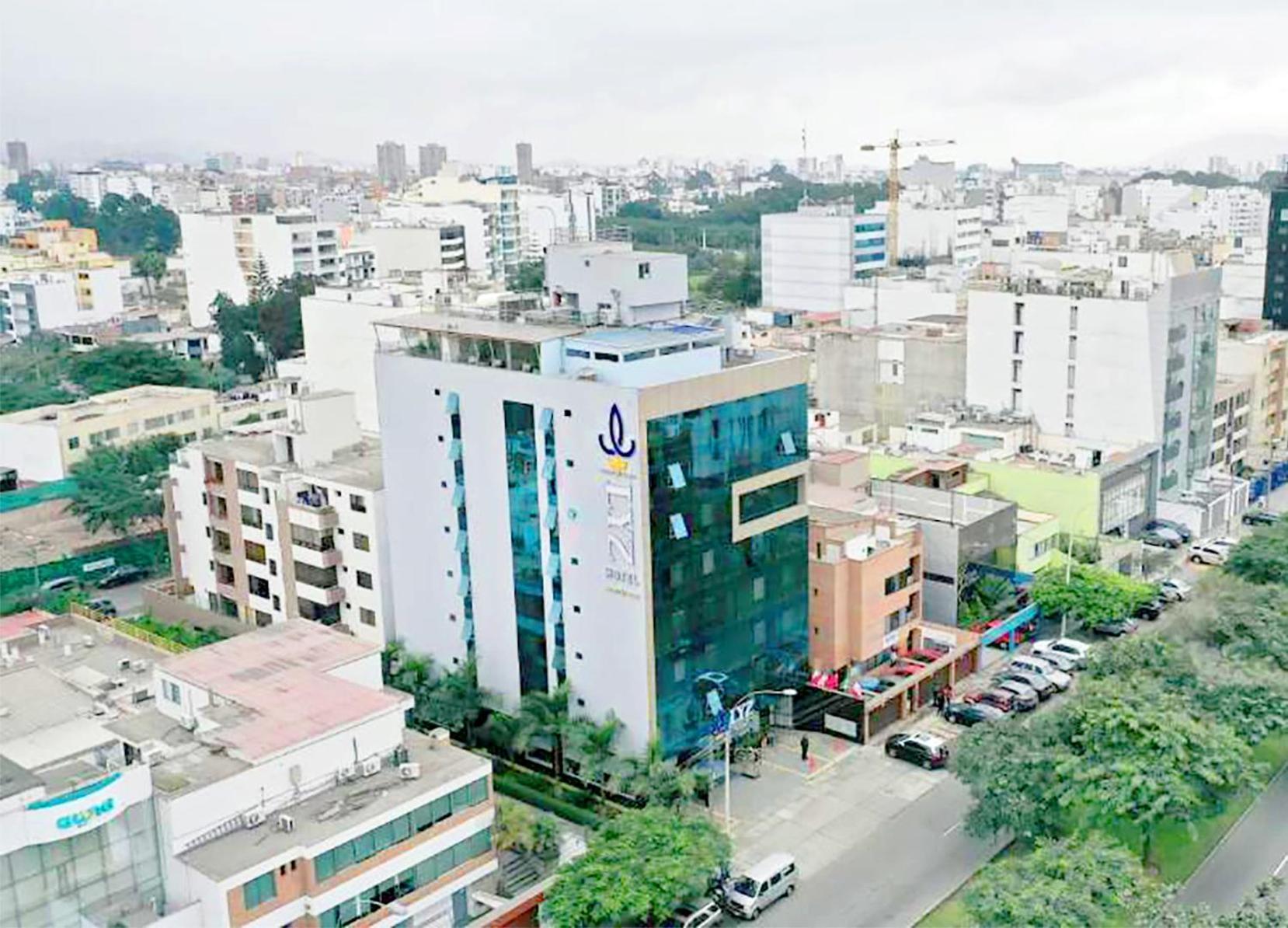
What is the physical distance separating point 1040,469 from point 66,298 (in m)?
70.7

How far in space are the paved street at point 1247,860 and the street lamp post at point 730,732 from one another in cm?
914

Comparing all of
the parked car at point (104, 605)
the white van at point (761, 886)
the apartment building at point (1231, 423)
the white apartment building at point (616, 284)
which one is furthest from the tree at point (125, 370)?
the white van at point (761, 886)

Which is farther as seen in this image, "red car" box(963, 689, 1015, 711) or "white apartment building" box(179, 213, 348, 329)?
"white apartment building" box(179, 213, 348, 329)

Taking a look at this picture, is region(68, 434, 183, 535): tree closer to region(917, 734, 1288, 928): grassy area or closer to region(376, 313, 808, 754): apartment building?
region(376, 313, 808, 754): apartment building

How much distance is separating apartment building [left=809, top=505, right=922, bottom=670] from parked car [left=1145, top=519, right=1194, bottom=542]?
16.2 m

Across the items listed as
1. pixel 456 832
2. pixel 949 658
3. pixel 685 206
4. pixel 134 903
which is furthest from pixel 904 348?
pixel 685 206

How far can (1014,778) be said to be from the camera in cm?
2538

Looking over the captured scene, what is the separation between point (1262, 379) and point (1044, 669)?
29.5 meters

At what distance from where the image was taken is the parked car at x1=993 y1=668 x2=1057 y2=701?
3469cm

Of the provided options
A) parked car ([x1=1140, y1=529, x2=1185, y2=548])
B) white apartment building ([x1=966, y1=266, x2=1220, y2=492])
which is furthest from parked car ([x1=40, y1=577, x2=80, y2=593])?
parked car ([x1=1140, y1=529, x2=1185, y2=548])

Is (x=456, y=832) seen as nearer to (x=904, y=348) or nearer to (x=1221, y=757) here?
(x=1221, y=757)

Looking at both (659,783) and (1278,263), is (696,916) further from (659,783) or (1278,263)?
(1278,263)

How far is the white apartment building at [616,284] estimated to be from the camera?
105 feet

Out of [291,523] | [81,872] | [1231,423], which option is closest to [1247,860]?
[81,872]
